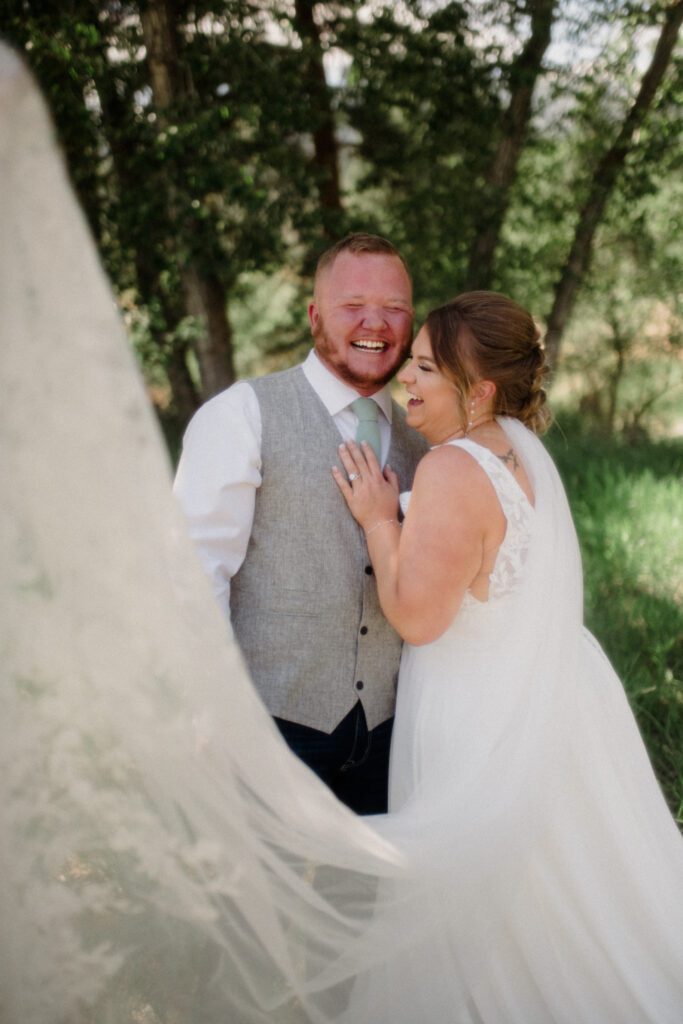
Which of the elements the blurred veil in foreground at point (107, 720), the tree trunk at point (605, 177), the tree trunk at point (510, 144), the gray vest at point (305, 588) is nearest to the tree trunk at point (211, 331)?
the tree trunk at point (510, 144)

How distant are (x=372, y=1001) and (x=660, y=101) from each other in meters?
7.59

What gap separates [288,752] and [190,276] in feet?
20.4

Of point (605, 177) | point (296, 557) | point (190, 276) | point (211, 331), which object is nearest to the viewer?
point (296, 557)

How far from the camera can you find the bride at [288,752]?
143 cm

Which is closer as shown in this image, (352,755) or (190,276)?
(352,755)

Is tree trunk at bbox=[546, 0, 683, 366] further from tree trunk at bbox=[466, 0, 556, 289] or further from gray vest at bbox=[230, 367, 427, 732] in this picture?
gray vest at bbox=[230, 367, 427, 732]

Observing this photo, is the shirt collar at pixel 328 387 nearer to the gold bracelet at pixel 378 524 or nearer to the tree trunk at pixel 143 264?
the gold bracelet at pixel 378 524

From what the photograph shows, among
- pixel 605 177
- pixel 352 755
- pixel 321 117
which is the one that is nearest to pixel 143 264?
pixel 321 117

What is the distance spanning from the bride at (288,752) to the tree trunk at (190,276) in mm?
4811

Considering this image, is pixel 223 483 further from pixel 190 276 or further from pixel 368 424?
pixel 190 276

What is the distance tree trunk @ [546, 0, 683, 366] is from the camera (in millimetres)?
7199

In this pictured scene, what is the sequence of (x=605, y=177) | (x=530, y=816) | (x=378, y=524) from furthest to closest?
(x=605, y=177), (x=378, y=524), (x=530, y=816)

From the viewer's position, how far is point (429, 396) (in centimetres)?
242

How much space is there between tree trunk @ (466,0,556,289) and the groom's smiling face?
4.76m
